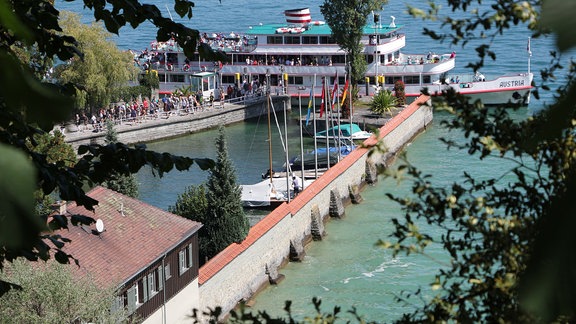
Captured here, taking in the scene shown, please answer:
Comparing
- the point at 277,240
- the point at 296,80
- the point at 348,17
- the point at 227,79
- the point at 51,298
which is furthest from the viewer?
the point at 227,79

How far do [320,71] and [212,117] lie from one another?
20.3ft

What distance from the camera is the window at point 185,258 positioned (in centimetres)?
1795

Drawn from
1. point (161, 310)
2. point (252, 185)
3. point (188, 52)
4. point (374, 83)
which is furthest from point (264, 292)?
point (374, 83)

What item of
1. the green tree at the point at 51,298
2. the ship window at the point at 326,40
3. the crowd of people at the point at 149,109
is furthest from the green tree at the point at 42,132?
the ship window at the point at 326,40

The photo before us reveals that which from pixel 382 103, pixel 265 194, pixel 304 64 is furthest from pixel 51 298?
pixel 304 64

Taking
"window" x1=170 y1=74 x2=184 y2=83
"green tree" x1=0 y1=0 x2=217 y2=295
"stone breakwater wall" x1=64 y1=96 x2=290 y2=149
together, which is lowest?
"stone breakwater wall" x1=64 y1=96 x2=290 y2=149

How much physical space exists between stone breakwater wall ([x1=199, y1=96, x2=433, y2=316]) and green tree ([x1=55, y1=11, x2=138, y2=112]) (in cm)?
1213

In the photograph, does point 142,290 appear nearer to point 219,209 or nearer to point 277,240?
point 219,209

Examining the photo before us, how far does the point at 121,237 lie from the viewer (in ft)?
56.4

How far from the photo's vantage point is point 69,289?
13.8 m

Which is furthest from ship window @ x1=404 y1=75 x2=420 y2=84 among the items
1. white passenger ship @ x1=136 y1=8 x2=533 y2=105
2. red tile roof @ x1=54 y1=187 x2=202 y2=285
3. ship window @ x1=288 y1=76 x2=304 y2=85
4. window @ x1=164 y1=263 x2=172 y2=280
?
window @ x1=164 y1=263 x2=172 y2=280

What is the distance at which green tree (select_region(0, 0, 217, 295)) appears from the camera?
68cm

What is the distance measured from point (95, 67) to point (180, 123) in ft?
13.9

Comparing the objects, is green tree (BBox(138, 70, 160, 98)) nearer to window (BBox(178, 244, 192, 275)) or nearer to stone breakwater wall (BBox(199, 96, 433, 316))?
stone breakwater wall (BBox(199, 96, 433, 316))
